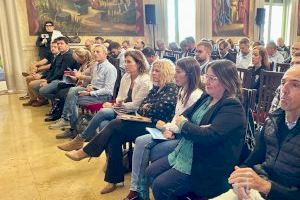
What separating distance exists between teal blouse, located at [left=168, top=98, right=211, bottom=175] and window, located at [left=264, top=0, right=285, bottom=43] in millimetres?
12069

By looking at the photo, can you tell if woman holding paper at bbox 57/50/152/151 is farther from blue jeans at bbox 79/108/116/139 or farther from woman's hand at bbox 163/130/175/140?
woman's hand at bbox 163/130/175/140

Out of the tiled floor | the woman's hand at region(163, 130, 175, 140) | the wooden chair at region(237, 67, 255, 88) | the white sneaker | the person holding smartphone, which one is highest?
the person holding smartphone

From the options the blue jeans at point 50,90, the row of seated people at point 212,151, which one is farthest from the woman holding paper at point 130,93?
the blue jeans at point 50,90

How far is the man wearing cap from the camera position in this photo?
1.32 m

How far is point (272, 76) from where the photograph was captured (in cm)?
286

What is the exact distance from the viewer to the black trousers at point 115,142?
2645 millimetres

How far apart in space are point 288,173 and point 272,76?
5.51 feet

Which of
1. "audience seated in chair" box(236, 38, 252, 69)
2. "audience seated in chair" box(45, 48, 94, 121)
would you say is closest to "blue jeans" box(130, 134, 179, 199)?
"audience seated in chair" box(45, 48, 94, 121)

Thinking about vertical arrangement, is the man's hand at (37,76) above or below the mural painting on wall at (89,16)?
below

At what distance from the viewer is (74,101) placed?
4227 mm

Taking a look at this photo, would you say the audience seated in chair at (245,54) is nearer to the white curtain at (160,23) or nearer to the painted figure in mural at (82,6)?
the white curtain at (160,23)

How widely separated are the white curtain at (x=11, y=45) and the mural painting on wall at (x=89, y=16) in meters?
0.43

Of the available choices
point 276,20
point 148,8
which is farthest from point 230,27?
point 148,8

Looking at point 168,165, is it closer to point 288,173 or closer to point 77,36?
point 288,173
